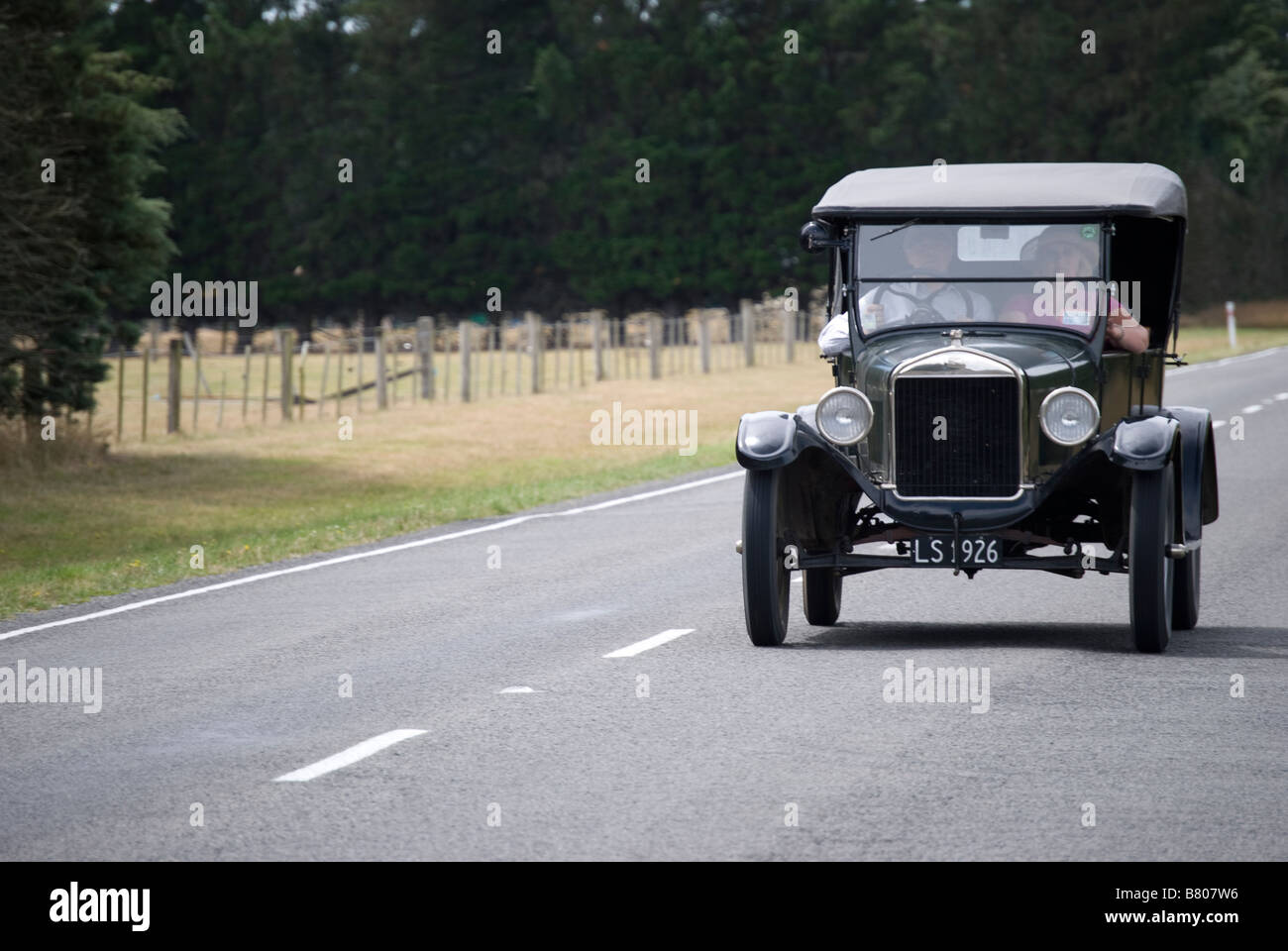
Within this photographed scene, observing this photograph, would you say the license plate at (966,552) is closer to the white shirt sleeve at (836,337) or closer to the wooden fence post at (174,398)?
the white shirt sleeve at (836,337)

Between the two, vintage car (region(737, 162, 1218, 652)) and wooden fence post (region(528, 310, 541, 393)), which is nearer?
vintage car (region(737, 162, 1218, 652))

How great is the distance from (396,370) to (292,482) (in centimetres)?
1320

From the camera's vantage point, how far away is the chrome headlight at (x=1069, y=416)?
11.0m

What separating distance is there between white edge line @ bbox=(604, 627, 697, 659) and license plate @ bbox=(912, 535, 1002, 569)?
153 cm

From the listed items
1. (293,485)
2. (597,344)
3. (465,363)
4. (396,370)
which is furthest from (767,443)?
(597,344)

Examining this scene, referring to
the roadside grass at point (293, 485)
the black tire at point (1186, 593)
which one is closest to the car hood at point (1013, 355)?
the black tire at point (1186, 593)

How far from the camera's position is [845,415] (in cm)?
1134

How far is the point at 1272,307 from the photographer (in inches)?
2908

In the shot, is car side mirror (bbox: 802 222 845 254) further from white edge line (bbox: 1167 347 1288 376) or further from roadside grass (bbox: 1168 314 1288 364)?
roadside grass (bbox: 1168 314 1288 364)

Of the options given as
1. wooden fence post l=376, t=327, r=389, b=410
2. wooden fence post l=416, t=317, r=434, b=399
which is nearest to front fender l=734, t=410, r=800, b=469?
wooden fence post l=376, t=327, r=389, b=410

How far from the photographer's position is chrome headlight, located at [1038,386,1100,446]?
10992 millimetres

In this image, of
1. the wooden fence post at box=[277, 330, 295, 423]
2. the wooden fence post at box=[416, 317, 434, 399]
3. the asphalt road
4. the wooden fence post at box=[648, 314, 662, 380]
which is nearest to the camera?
the asphalt road

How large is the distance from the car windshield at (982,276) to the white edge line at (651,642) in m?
2.03
